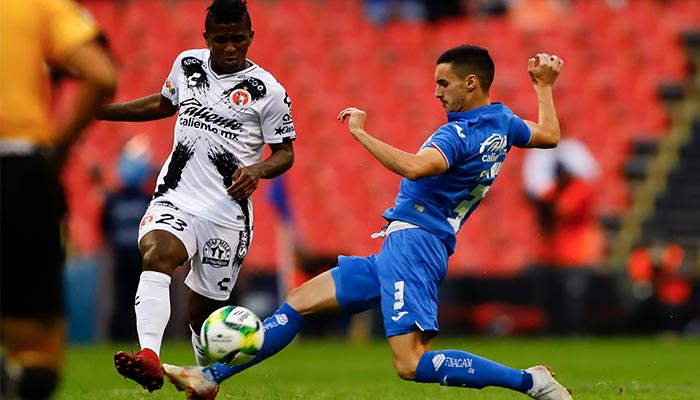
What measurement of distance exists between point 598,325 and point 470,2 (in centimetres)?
850

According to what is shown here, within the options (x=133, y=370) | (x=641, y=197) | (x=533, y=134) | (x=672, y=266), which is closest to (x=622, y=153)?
(x=641, y=197)

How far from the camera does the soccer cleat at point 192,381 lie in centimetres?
726

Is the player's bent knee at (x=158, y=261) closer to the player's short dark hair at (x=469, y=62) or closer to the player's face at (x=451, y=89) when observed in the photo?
the player's face at (x=451, y=89)

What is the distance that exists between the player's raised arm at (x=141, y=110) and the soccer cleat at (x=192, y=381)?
5.44 ft

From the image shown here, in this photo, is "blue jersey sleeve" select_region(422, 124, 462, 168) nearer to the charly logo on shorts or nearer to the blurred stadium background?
the charly logo on shorts

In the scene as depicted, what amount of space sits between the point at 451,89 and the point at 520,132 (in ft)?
1.66

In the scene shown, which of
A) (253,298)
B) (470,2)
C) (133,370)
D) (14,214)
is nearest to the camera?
(14,214)

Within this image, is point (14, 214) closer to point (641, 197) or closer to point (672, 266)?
point (672, 266)

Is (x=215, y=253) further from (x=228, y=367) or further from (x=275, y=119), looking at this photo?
(x=275, y=119)

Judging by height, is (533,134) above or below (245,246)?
above

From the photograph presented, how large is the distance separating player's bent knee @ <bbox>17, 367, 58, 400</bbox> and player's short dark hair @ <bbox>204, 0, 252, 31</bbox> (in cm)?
314

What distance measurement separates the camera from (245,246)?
8.12 metres

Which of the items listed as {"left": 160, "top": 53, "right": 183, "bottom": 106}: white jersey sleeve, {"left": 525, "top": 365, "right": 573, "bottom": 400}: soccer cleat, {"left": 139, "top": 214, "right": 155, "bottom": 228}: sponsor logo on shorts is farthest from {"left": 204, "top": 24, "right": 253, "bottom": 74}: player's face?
{"left": 525, "top": 365, "right": 573, "bottom": 400}: soccer cleat

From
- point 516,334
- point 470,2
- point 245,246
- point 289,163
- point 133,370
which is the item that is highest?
point 470,2
